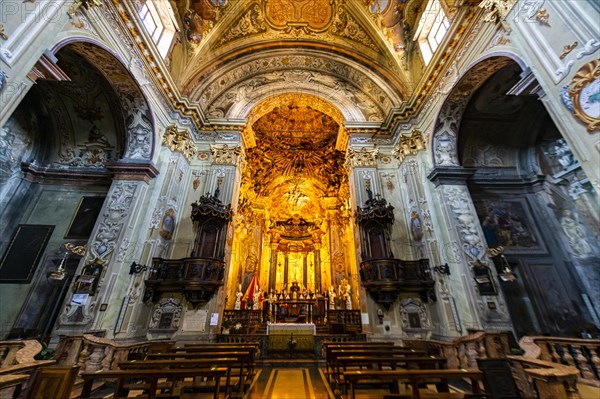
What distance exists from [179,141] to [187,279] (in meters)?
5.47

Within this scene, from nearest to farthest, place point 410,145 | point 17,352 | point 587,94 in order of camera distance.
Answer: point 587,94
point 17,352
point 410,145

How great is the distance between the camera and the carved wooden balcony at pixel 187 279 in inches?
302

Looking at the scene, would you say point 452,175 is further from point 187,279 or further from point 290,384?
point 187,279

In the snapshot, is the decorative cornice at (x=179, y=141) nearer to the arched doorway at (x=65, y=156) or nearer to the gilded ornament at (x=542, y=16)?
the arched doorway at (x=65, y=156)

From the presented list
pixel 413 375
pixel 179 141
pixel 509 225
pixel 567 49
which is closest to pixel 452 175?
pixel 509 225

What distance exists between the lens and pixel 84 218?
833cm

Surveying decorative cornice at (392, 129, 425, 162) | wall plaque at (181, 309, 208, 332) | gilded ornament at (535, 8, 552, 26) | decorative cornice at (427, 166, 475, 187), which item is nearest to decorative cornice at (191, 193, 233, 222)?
wall plaque at (181, 309, 208, 332)

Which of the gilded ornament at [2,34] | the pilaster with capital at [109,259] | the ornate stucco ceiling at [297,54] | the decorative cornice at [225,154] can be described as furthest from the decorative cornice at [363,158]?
the gilded ornament at [2,34]

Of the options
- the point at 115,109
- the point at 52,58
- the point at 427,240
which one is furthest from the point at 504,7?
the point at 115,109

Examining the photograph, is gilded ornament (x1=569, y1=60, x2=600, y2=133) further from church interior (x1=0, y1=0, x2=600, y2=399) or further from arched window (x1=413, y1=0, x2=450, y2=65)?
arched window (x1=413, y1=0, x2=450, y2=65)

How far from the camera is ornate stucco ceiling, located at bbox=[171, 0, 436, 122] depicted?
422 inches

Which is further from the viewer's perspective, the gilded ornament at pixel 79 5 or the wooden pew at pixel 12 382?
the gilded ornament at pixel 79 5

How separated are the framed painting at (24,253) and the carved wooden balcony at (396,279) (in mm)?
10930

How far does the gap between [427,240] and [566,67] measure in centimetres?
571
